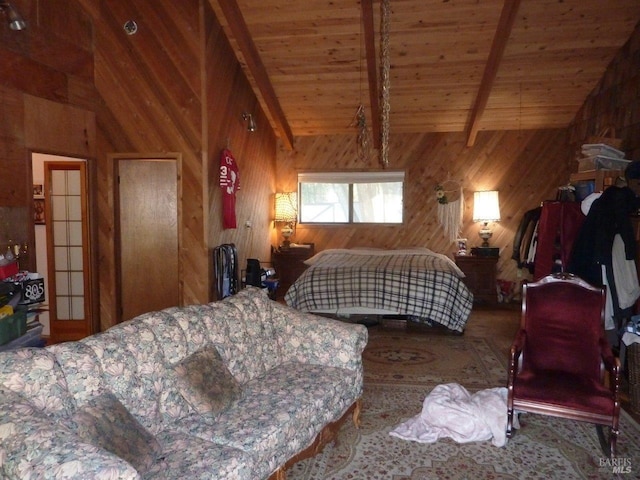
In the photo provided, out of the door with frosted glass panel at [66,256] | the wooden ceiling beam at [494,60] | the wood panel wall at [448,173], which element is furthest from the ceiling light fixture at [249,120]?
the wooden ceiling beam at [494,60]

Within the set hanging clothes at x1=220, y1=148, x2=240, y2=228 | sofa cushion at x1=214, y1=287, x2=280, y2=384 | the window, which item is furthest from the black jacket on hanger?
the window

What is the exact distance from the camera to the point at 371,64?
16.9 ft

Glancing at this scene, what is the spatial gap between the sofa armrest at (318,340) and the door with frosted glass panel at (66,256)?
291 centimetres

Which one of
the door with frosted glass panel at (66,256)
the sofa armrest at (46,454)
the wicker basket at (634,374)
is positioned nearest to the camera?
the sofa armrest at (46,454)

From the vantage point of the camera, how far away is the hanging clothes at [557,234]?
14.0 ft

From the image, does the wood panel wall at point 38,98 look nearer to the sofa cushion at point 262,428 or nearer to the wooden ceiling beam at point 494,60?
the sofa cushion at point 262,428

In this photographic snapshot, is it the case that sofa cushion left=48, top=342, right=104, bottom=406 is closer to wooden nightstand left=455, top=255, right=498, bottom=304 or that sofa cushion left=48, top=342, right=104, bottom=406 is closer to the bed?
the bed

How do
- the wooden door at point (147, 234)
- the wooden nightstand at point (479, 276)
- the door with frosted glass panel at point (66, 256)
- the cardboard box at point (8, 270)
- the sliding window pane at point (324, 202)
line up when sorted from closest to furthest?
the cardboard box at point (8, 270)
the wooden door at point (147, 234)
the door with frosted glass panel at point (66, 256)
the wooden nightstand at point (479, 276)
the sliding window pane at point (324, 202)

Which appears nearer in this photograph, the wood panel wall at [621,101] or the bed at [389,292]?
the wood panel wall at [621,101]

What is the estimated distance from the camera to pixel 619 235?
3.67 metres

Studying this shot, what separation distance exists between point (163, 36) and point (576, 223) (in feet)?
14.5

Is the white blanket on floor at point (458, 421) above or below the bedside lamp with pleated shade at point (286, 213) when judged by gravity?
below

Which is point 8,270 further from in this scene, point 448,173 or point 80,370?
point 448,173

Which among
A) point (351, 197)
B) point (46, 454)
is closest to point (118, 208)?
point (351, 197)
